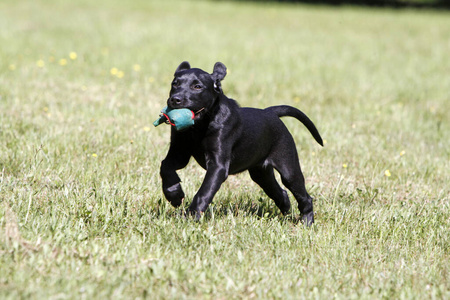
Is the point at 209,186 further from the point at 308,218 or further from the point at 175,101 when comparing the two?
the point at 308,218

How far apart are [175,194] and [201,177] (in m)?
1.34

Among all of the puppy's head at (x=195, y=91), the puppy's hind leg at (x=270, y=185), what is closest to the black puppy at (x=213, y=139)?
the puppy's head at (x=195, y=91)

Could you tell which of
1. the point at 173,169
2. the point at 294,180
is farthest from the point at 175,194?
the point at 294,180

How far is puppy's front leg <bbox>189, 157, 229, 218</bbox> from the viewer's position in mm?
3678

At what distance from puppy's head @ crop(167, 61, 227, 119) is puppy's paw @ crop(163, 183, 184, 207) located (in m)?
0.52

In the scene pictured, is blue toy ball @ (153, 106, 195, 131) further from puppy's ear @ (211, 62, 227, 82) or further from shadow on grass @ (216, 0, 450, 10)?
shadow on grass @ (216, 0, 450, 10)

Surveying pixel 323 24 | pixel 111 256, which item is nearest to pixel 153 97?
pixel 111 256

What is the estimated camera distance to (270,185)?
4605 millimetres

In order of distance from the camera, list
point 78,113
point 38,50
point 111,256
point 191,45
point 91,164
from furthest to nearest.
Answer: point 191,45 < point 38,50 < point 78,113 < point 91,164 < point 111,256

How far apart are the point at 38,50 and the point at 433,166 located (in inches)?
293

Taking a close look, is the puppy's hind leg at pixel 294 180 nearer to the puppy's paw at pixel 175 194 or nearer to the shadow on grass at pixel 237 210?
the shadow on grass at pixel 237 210

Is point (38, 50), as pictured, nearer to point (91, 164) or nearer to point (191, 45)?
point (191, 45)

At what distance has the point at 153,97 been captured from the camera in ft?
26.7

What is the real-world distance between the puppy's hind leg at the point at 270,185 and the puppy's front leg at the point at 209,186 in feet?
2.43
